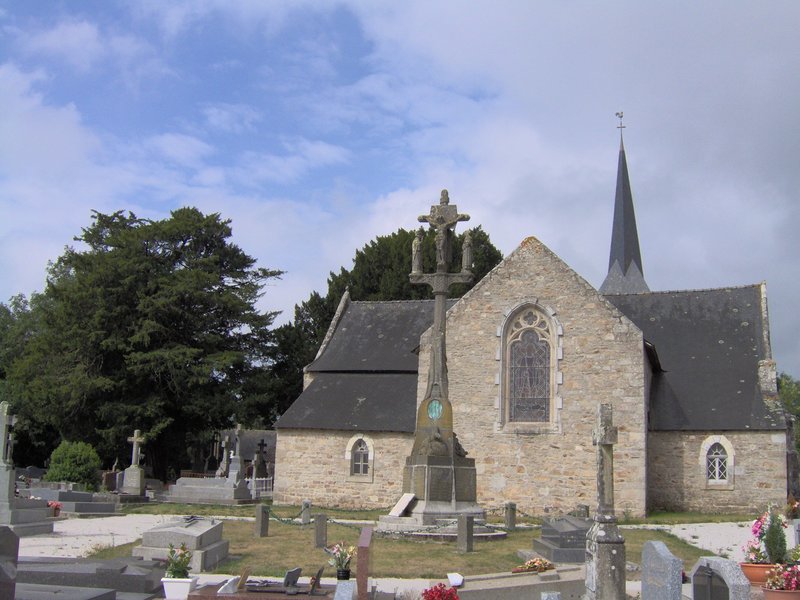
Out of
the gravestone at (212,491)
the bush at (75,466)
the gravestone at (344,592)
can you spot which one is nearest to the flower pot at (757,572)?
the gravestone at (344,592)

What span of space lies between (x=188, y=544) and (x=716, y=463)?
17.3 m

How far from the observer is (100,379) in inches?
1382

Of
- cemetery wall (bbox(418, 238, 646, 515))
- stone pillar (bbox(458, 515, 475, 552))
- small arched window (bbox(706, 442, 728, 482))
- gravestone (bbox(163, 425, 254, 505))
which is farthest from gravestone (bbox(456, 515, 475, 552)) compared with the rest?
→ gravestone (bbox(163, 425, 254, 505))

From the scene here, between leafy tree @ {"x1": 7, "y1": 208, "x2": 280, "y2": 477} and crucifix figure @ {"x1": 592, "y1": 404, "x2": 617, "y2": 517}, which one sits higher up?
leafy tree @ {"x1": 7, "y1": 208, "x2": 280, "y2": 477}

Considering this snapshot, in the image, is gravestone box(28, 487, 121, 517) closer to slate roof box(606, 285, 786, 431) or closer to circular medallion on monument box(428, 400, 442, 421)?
circular medallion on monument box(428, 400, 442, 421)

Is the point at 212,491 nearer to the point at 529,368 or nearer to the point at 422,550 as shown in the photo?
the point at 529,368

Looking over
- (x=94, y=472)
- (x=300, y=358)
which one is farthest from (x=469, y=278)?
(x=300, y=358)

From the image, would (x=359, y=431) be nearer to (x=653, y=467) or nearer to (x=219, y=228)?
(x=653, y=467)

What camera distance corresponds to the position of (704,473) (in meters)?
24.5

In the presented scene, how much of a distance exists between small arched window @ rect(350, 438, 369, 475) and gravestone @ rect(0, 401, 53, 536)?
34.6ft

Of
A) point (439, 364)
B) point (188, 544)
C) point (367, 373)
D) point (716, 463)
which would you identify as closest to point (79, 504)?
point (439, 364)

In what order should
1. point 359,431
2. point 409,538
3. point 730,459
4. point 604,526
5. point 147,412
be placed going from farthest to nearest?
1. point 147,412
2. point 359,431
3. point 730,459
4. point 409,538
5. point 604,526

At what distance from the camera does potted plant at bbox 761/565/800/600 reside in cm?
932

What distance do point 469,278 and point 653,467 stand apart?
33.4ft
